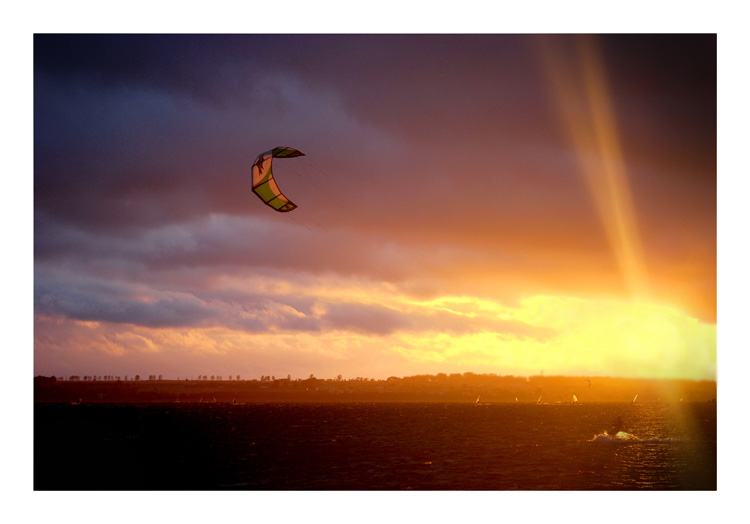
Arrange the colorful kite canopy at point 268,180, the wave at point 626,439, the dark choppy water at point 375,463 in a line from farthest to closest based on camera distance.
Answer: the wave at point 626,439 → the dark choppy water at point 375,463 → the colorful kite canopy at point 268,180

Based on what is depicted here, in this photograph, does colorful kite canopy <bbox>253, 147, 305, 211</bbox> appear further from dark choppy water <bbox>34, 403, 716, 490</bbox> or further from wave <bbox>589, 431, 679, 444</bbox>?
wave <bbox>589, 431, 679, 444</bbox>

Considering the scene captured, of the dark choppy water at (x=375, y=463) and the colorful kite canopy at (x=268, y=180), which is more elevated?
the colorful kite canopy at (x=268, y=180)

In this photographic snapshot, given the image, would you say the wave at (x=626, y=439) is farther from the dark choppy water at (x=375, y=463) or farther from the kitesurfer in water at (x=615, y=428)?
the kitesurfer in water at (x=615, y=428)

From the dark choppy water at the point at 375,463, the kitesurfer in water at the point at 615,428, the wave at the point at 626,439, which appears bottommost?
the kitesurfer in water at the point at 615,428

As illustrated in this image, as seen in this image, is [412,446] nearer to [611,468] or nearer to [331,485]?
[611,468]

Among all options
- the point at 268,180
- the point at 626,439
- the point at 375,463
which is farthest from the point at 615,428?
the point at 268,180

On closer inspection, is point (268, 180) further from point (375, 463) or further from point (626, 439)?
point (626, 439)

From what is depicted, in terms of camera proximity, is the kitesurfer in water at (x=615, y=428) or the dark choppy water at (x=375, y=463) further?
the kitesurfer in water at (x=615, y=428)

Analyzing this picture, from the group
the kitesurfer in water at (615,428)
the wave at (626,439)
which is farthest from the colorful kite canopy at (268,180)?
the kitesurfer in water at (615,428)
